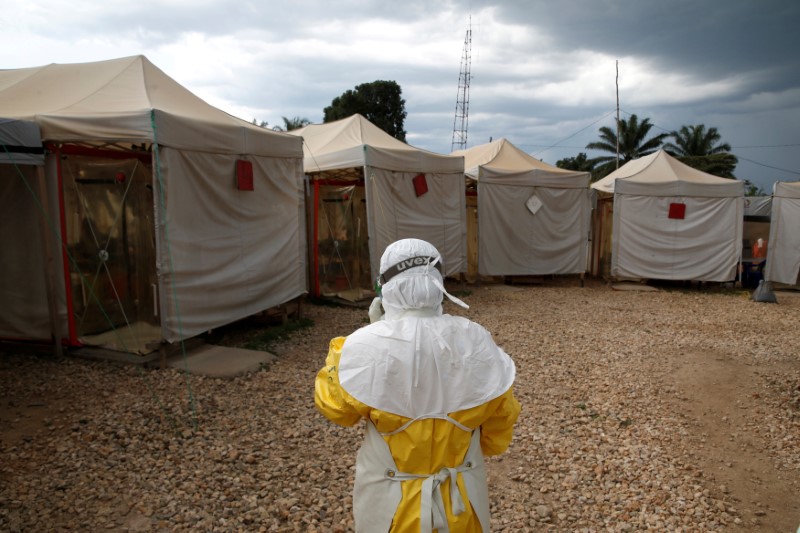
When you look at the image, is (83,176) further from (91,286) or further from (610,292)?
(610,292)

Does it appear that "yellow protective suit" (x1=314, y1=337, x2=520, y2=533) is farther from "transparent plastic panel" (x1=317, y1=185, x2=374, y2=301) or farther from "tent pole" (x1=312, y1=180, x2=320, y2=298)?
"transparent plastic panel" (x1=317, y1=185, x2=374, y2=301)

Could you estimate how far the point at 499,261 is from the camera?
10297 millimetres

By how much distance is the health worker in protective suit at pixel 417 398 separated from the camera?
155 centimetres

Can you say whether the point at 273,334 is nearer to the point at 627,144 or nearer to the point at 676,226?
the point at 676,226

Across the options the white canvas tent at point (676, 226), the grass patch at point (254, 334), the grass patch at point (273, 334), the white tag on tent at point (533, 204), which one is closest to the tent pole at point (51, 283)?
the grass patch at point (254, 334)

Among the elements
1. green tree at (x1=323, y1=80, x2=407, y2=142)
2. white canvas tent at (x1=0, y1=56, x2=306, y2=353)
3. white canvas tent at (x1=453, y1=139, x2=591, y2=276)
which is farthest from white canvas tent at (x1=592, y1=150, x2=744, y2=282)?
green tree at (x1=323, y1=80, x2=407, y2=142)

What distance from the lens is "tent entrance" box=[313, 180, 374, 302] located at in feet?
26.0

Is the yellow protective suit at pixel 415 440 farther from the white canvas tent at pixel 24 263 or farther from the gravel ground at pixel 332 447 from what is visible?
the white canvas tent at pixel 24 263

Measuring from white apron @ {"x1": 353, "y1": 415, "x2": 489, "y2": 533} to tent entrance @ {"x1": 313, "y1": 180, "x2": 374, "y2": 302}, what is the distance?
6.29 metres

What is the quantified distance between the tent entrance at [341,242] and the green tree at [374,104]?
2125 centimetres

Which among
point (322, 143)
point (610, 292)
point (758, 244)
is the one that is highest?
point (322, 143)

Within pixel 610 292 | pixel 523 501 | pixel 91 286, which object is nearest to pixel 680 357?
pixel 523 501

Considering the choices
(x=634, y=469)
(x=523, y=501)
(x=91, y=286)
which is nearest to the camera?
(x=523, y=501)

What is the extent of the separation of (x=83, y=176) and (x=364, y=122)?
4.54m
